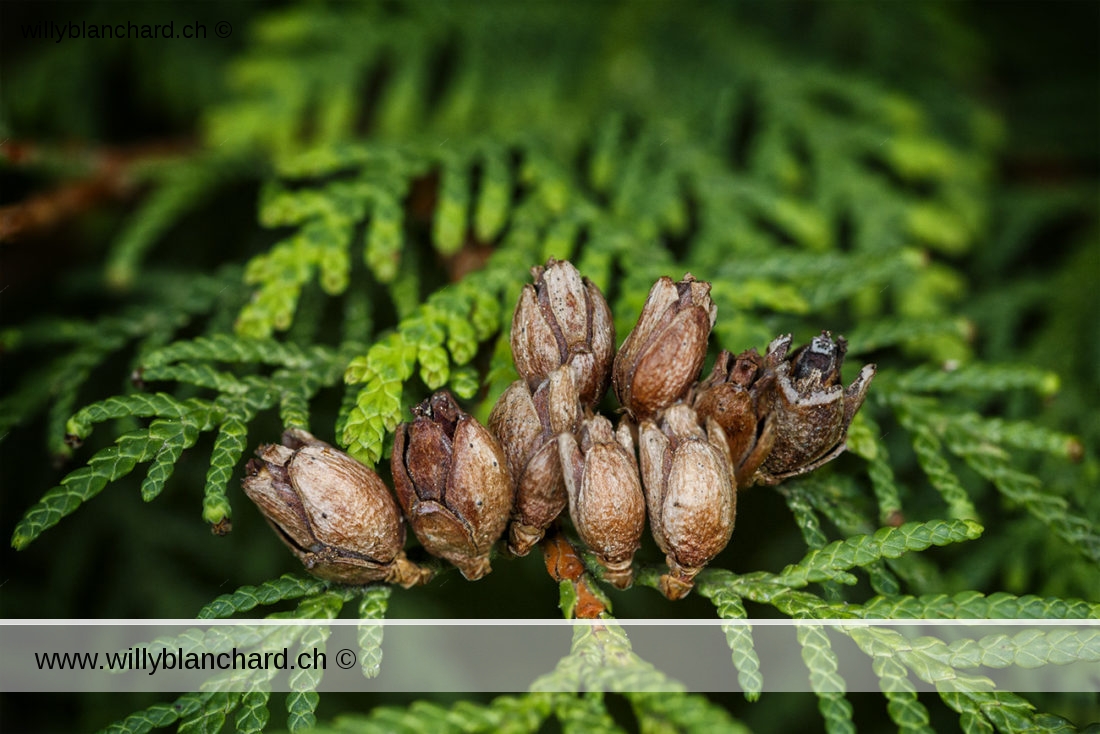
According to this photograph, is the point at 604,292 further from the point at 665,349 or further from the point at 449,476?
the point at 449,476

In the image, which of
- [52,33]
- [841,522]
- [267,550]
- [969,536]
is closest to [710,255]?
[841,522]

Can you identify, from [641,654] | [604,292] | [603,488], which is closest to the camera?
[603,488]

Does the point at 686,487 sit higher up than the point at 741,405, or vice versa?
the point at 741,405

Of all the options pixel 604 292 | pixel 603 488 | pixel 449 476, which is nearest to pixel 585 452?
pixel 603 488

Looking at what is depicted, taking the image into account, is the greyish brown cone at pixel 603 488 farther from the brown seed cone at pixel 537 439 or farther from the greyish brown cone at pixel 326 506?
A: the greyish brown cone at pixel 326 506

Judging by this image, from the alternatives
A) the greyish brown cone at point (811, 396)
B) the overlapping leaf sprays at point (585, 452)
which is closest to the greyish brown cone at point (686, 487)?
the overlapping leaf sprays at point (585, 452)
